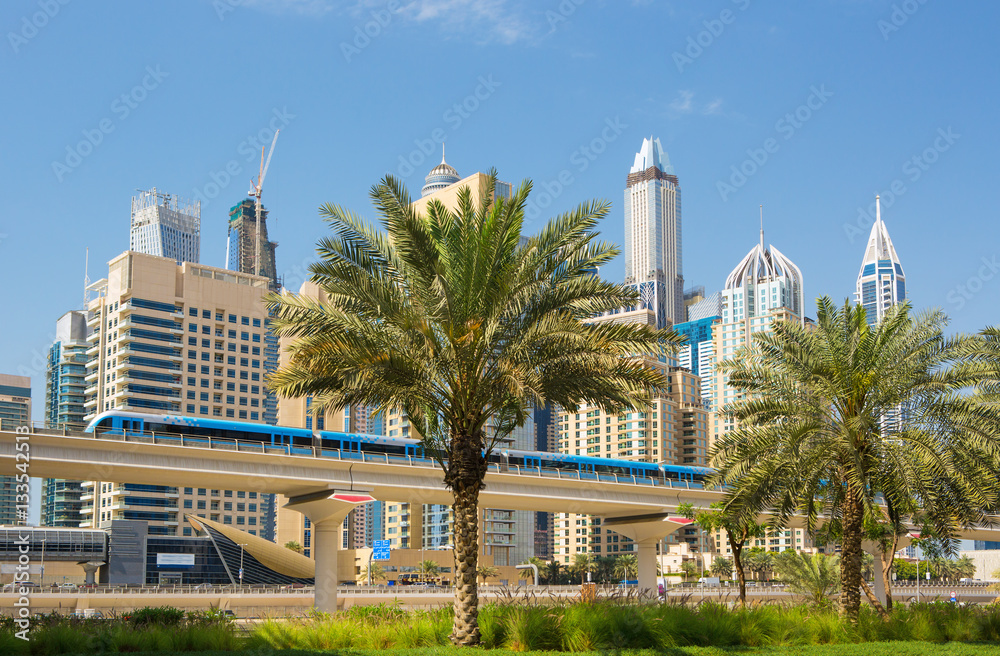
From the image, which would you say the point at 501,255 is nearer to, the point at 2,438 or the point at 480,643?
the point at 480,643

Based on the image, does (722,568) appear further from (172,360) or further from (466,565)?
(466,565)

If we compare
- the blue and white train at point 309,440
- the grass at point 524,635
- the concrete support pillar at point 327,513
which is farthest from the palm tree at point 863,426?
the concrete support pillar at point 327,513

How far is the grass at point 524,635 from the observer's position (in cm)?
2038

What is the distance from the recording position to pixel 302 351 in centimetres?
2275

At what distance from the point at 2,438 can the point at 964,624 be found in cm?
4201

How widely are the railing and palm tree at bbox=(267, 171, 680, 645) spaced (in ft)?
96.2

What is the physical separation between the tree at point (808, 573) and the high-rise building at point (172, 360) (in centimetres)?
10916

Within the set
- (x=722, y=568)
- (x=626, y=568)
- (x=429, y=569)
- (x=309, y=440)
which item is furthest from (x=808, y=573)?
(x=626, y=568)

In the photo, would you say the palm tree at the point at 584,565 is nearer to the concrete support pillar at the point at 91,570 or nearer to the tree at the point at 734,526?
the concrete support pillar at the point at 91,570

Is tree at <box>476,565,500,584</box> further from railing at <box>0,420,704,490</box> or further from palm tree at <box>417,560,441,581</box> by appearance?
railing at <box>0,420,704,490</box>

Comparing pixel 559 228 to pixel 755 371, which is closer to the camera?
pixel 559 228

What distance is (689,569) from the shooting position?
473 ft

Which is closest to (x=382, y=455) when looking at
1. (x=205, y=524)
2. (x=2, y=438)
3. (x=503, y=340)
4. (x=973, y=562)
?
(x=2, y=438)

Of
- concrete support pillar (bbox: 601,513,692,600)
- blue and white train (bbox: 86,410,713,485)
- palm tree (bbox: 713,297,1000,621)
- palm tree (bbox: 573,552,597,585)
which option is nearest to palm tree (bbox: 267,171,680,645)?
palm tree (bbox: 713,297,1000,621)
